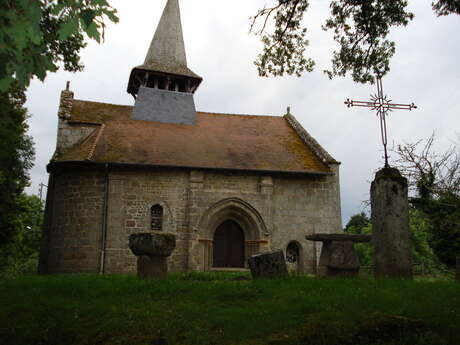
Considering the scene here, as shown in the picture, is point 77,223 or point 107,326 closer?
point 107,326

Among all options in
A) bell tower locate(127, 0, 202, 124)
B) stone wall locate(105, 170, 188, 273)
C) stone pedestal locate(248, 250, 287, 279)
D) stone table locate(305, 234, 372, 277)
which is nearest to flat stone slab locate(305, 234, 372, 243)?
stone table locate(305, 234, 372, 277)

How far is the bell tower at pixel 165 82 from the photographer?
869 inches

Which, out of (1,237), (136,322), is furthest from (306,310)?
(1,237)

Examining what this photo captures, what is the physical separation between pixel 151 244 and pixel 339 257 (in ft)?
15.2

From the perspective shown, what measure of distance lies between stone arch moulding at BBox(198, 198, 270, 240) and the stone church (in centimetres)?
4

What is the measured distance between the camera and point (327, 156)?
1992cm

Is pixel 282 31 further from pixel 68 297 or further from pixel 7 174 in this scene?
pixel 7 174

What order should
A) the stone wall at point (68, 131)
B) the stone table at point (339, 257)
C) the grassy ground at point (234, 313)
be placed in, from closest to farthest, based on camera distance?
the grassy ground at point (234, 313) → the stone table at point (339, 257) → the stone wall at point (68, 131)

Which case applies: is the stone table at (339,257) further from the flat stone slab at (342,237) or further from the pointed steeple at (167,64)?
the pointed steeple at (167,64)

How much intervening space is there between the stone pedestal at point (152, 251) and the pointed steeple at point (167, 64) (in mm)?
13533

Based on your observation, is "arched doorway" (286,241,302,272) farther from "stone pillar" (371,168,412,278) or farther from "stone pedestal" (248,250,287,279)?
"stone pillar" (371,168,412,278)

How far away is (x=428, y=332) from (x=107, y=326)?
4.39 meters

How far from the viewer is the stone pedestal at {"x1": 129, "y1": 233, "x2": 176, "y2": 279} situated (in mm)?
10328

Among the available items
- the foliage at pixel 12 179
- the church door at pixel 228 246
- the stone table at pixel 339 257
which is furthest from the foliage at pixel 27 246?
the stone table at pixel 339 257
